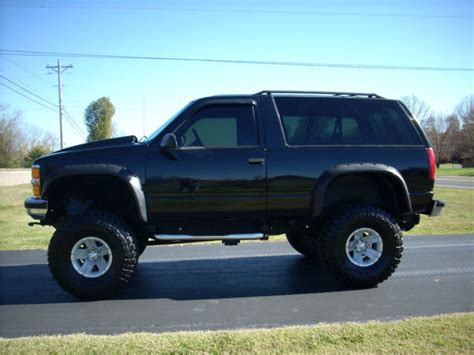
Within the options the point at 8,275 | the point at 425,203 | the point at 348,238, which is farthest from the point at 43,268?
the point at 425,203

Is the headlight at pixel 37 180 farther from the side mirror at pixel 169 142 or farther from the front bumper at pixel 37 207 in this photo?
the side mirror at pixel 169 142

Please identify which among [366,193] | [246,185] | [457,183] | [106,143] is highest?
[106,143]

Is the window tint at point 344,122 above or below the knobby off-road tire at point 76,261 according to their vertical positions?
above

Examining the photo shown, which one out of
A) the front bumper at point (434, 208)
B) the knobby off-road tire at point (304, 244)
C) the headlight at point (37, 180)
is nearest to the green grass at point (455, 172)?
the knobby off-road tire at point (304, 244)

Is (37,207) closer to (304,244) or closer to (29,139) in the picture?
(304,244)

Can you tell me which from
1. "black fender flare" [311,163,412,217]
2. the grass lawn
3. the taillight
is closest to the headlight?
"black fender flare" [311,163,412,217]

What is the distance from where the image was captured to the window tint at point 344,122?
489 centimetres

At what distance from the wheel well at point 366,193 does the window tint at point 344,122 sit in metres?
0.45

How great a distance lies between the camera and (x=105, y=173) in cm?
436

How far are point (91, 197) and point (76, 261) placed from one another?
0.80m

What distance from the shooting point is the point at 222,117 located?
15.9 ft

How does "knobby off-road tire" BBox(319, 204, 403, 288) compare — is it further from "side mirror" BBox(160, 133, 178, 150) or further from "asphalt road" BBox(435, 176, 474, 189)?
"asphalt road" BBox(435, 176, 474, 189)

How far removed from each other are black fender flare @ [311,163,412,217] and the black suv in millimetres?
13

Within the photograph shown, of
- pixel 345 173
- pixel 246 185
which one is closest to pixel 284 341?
pixel 246 185
